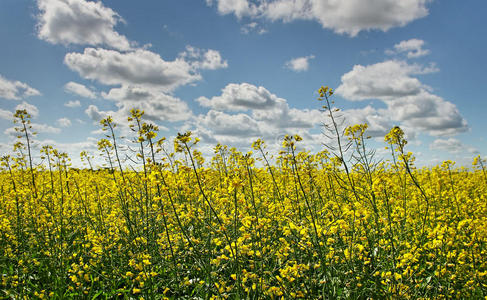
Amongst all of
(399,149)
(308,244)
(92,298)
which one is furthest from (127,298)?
(399,149)

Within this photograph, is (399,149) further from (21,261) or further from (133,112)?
(21,261)

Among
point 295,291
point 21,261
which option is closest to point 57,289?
point 21,261

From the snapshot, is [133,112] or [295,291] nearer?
[295,291]

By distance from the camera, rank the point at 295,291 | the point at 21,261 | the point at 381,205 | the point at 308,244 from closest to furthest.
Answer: the point at 295,291, the point at 308,244, the point at 21,261, the point at 381,205

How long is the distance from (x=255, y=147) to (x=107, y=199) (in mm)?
5669

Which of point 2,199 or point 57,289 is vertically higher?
point 2,199

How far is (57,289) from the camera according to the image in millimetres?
3439

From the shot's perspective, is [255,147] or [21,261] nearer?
[255,147]

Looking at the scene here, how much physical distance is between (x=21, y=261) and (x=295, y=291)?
350 cm

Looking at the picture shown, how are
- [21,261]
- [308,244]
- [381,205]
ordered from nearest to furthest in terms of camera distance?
[308,244]
[21,261]
[381,205]

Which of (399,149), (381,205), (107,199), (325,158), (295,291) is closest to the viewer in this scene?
(295,291)

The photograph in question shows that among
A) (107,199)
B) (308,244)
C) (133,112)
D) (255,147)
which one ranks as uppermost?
(133,112)

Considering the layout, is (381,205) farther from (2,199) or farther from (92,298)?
(2,199)

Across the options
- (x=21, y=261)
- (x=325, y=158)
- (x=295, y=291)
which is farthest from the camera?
(x=325, y=158)
